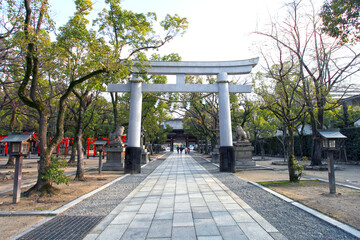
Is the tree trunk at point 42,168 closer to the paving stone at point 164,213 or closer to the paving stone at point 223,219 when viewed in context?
the paving stone at point 164,213

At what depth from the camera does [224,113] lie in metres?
12.1

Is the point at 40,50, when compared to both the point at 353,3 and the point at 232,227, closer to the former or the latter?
the point at 232,227

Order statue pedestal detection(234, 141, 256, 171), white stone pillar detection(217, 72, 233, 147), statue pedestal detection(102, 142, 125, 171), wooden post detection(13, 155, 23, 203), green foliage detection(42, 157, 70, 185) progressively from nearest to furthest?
wooden post detection(13, 155, 23, 203), green foliage detection(42, 157, 70, 185), white stone pillar detection(217, 72, 233, 147), statue pedestal detection(102, 142, 125, 171), statue pedestal detection(234, 141, 256, 171)

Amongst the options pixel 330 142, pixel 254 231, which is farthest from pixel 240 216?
pixel 330 142

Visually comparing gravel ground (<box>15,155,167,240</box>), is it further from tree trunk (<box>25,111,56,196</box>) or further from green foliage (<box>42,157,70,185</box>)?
tree trunk (<box>25,111,56,196</box>)

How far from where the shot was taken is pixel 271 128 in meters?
20.3

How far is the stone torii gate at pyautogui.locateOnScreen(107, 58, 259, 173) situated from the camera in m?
11.3

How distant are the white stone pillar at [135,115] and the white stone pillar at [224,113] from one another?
4560 mm

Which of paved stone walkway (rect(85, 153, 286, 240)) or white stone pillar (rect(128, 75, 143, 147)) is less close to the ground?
white stone pillar (rect(128, 75, 143, 147))

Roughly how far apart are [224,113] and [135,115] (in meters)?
4.94

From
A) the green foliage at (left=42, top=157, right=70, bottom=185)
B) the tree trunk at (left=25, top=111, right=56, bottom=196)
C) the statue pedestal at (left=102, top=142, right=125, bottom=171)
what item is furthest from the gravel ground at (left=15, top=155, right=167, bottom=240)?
the statue pedestal at (left=102, top=142, right=125, bottom=171)

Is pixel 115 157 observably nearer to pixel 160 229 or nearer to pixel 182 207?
pixel 182 207

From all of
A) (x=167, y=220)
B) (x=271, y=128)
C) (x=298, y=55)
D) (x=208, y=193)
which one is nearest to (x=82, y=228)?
(x=167, y=220)

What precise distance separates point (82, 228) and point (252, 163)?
11.8 meters
